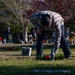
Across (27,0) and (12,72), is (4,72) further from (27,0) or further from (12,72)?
(27,0)

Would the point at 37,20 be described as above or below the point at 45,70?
above

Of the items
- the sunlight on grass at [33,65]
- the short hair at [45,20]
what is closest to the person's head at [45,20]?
the short hair at [45,20]

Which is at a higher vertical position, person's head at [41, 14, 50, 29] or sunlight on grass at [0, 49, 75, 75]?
person's head at [41, 14, 50, 29]

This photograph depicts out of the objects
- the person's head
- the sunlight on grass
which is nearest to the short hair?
the person's head

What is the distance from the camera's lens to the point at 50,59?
33.6 ft

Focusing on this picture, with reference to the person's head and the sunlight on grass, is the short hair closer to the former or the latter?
the person's head

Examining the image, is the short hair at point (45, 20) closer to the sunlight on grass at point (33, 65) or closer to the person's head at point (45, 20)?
the person's head at point (45, 20)

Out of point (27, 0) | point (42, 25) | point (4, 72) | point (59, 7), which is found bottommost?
point (4, 72)

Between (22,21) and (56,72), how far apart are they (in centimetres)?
3481

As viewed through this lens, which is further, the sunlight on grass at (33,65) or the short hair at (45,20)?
the short hair at (45,20)

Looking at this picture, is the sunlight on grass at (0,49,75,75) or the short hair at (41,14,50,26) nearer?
the sunlight on grass at (0,49,75,75)

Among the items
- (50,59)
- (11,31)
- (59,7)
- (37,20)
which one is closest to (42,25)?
(37,20)

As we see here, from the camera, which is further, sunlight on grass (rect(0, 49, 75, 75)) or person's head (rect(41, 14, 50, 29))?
person's head (rect(41, 14, 50, 29))

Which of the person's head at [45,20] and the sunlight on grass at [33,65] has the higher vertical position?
the person's head at [45,20]
